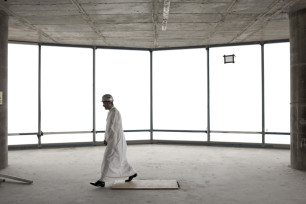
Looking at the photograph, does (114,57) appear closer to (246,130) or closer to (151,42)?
(151,42)

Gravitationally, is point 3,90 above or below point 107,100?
above

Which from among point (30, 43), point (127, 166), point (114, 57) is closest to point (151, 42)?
point (114, 57)

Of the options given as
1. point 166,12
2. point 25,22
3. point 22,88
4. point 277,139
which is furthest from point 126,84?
point 277,139

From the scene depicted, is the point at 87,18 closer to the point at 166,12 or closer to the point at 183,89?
the point at 166,12

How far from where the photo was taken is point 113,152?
4.93 m

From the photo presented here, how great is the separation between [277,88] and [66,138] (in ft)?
22.4

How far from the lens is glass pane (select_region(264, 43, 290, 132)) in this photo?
904cm

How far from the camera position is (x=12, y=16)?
21.3ft

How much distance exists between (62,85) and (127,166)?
520cm

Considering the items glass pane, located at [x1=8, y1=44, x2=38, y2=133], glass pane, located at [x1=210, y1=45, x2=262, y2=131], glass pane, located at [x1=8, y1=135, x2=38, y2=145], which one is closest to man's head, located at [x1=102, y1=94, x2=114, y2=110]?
glass pane, located at [x1=8, y1=44, x2=38, y2=133]

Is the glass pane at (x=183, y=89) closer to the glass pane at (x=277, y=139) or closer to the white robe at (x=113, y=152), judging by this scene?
the glass pane at (x=277, y=139)

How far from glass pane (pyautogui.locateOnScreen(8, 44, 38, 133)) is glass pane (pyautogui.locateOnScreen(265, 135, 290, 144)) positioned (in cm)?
724

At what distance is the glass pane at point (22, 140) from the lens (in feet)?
29.7

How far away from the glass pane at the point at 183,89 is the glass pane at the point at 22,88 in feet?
12.8
